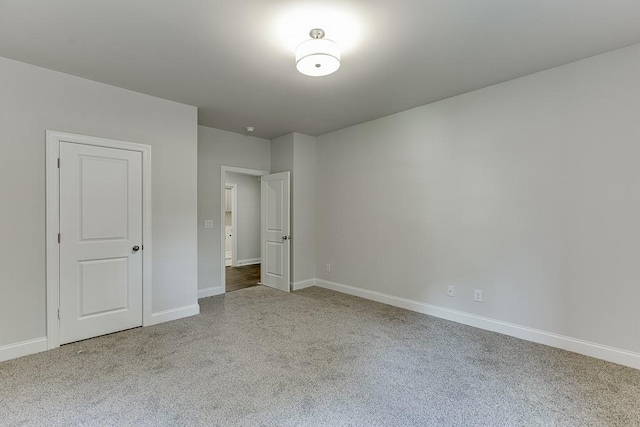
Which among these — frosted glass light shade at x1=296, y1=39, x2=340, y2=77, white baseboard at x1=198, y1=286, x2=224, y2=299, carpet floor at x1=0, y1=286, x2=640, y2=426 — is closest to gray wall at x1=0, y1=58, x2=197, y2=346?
carpet floor at x1=0, y1=286, x2=640, y2=426

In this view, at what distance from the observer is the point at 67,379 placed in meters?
2.28

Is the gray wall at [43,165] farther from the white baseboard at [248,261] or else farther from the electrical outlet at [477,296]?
the white baseboard at [248,261]

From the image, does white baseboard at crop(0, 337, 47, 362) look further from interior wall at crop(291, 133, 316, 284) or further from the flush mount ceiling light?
the flush mount ceiling light

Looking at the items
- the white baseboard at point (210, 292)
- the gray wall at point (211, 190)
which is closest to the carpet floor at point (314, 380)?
the white baseboard at point (210, 292)

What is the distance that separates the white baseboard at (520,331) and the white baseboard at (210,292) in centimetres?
232

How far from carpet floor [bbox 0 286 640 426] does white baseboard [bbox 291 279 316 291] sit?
164 cm

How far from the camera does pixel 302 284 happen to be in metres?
5.08

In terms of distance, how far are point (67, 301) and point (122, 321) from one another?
560 mm

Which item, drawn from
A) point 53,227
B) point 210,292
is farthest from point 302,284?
point 53,227

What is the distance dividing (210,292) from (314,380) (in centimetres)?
292

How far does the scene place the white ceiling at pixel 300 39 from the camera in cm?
200

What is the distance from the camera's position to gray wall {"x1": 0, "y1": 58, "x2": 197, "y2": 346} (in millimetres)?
2617

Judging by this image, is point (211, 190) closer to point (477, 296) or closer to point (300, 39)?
point (300, 39)

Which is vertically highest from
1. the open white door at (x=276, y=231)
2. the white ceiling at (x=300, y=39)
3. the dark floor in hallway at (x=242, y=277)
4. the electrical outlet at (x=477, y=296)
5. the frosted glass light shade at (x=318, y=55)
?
the white ceiling at (x=300, y=39)
